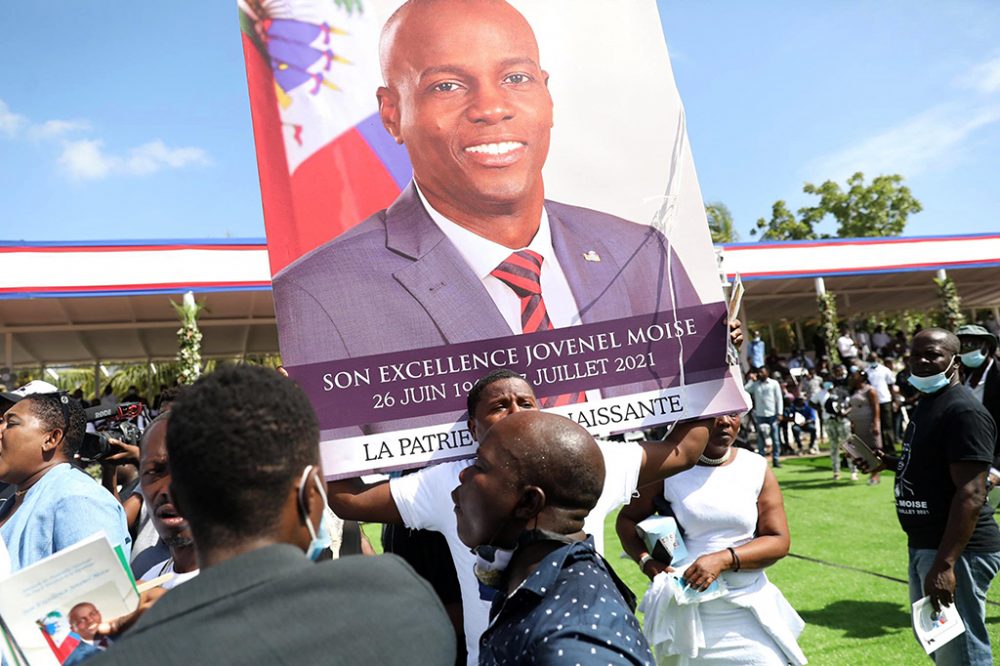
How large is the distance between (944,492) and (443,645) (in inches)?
132

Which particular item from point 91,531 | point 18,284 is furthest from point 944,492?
point 18,284

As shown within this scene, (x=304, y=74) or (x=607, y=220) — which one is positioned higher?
(x=304, y=74)

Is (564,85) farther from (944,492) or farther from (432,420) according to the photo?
(944,492)

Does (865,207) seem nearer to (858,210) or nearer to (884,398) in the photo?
(858,210)

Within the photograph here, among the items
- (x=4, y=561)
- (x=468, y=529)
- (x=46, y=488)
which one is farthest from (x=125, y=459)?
(x=468, y=529)

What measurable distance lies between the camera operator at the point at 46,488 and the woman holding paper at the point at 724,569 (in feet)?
7.29

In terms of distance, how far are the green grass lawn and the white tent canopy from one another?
8166 millimetres

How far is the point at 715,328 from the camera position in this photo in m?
2.59

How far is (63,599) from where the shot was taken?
5.49ft

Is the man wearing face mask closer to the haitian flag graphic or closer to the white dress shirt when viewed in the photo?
the white dress shirt

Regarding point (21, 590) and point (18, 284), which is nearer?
point (21, 590)

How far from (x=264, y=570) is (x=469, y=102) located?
6.06ft

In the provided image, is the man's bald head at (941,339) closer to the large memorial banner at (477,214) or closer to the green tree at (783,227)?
the large memorial banner at (477,214)

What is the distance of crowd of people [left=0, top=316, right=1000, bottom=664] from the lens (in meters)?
1.10
